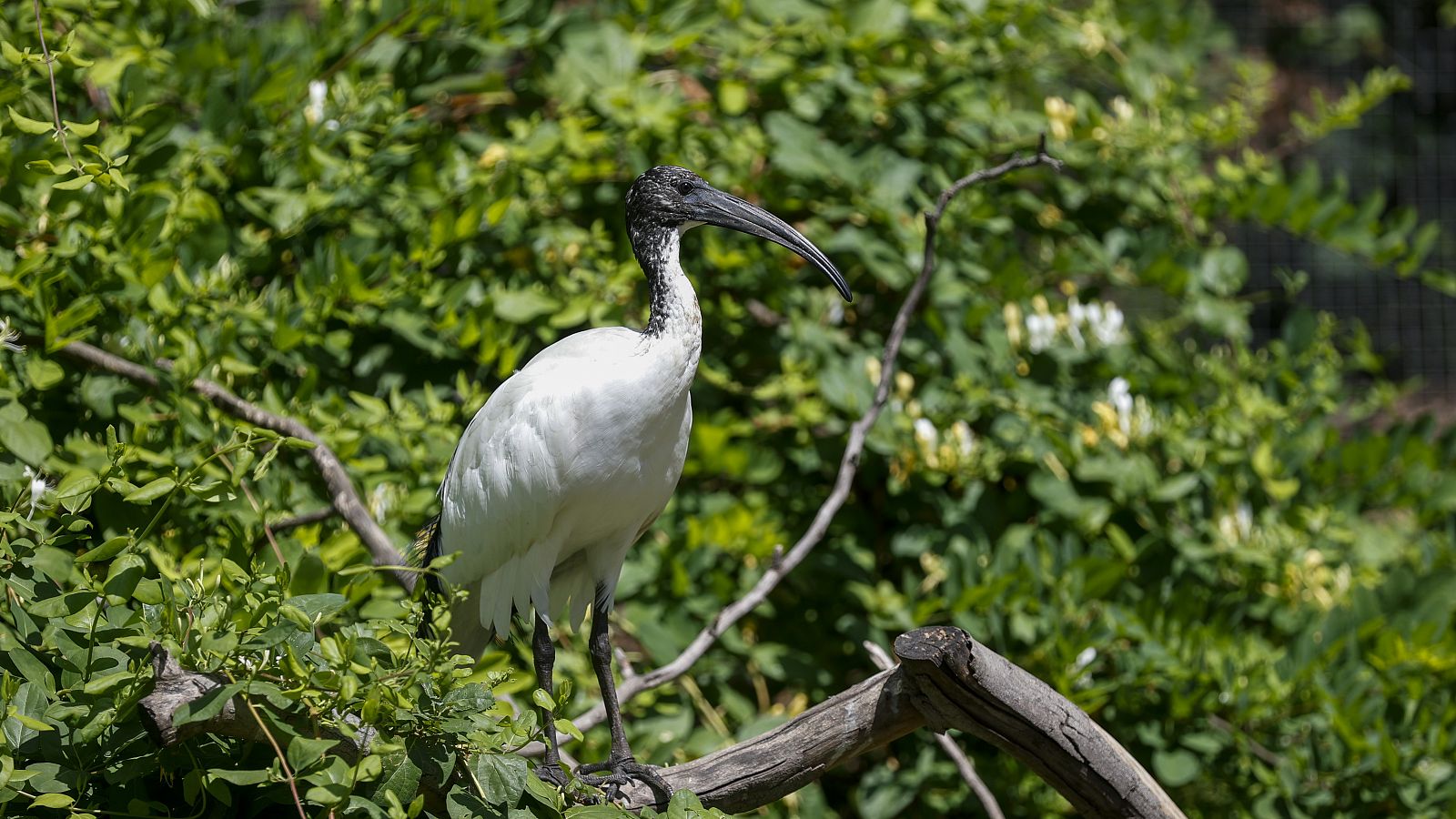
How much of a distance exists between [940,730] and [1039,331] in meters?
1.64

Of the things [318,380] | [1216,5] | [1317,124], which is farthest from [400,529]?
[1216,5]

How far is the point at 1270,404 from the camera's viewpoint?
3.43 metres

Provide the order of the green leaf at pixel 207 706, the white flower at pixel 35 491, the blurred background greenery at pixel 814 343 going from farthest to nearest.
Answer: the blurred background greenery at pixel 814 343 < the white flower at pixel 35 491 < the green leaf at pixel 207 706

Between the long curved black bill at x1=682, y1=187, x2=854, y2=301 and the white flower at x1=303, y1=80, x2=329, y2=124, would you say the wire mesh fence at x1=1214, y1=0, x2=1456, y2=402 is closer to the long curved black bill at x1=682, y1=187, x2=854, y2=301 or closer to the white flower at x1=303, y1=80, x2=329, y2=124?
the long curved black bill at x1=682, y1=187, x2=854, y2=301

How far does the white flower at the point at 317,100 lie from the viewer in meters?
3.03

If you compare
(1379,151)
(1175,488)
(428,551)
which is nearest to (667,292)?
(428,551)

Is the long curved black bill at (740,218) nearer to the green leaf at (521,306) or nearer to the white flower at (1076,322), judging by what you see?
the green leaf at (521,306)

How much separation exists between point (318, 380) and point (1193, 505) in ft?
7.03

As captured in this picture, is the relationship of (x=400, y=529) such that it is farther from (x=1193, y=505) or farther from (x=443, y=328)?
(x=1193, y=505)

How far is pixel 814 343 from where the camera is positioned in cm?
337

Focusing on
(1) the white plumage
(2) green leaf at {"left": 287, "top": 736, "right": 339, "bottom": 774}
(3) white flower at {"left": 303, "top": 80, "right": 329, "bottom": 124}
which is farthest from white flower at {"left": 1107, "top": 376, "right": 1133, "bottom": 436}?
(2) green leaf at {"left": 287, "top": 736, "right": 339, "bottom": 774}

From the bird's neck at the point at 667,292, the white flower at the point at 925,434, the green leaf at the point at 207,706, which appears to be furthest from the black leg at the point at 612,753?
the white flower at the point at 925,434

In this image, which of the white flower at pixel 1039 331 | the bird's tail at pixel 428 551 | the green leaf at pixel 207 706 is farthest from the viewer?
the white flower at pixel 1039 331

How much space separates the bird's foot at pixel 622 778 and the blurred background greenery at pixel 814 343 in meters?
0.38
